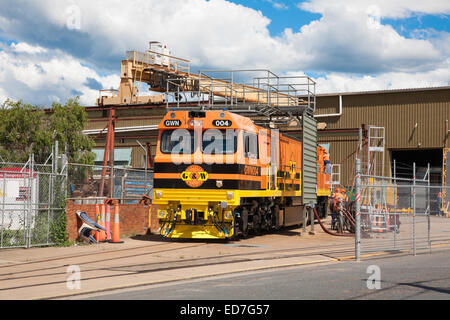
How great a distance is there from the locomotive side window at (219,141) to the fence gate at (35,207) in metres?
4.33

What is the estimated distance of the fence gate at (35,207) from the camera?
17.8m

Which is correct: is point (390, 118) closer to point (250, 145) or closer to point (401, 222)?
point (250, 145)

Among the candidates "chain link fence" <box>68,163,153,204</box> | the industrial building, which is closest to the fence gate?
"chain link fence" <box>68,163,153,204</box>

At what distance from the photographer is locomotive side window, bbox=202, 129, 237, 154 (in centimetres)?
1898

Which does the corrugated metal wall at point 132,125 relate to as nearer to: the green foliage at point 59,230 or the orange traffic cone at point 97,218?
the orange traffic cone at point 97,218

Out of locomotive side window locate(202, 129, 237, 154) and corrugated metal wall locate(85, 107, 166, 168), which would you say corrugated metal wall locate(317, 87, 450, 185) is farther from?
locomotive side window locate(202, 129, 237, 154)

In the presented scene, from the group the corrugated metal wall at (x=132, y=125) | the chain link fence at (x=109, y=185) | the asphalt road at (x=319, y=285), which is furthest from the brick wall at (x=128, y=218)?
the corrugated metal wall at (x=132, y=125)

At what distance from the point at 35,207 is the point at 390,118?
106ft

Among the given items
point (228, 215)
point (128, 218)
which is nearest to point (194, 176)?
point (228, 215)

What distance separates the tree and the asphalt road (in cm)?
2455

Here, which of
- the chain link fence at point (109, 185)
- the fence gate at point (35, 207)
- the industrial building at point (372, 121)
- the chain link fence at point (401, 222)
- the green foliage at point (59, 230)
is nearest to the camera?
the chain link fence at point (401, 222)

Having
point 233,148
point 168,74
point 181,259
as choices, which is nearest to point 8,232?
point 181,259

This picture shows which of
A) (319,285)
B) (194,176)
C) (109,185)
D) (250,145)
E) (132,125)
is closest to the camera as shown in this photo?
(319,285)

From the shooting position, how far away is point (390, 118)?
44844mm
